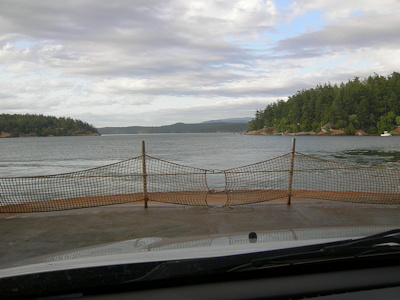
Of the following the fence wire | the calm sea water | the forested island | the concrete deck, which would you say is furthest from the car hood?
the forested island

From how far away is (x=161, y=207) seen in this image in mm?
8445

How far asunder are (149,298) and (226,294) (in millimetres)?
371

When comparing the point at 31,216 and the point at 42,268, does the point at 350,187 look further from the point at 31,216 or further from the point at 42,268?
the point at 42,268

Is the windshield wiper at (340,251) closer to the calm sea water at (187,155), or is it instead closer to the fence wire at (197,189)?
the fence wire at (197,189)

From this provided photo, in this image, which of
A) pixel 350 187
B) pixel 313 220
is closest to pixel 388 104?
pixel 350 187

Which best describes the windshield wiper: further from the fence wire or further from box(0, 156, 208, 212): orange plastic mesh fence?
box(0, 156, 208, 212): orange plastic mesh fence

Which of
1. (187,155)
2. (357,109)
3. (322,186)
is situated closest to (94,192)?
(322,186)

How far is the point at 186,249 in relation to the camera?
7.48 ft

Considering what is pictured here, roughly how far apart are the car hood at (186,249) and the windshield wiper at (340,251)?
0.13 m

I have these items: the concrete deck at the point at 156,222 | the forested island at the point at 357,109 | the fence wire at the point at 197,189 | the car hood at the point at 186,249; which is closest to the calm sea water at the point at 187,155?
the fence wire at the point at 197,189

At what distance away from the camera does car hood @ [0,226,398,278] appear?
6.61 ft

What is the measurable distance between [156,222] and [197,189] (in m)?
11.4

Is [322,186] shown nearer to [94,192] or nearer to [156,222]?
[94,192]

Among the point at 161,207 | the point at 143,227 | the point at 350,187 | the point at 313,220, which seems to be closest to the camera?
the point at 143,227
